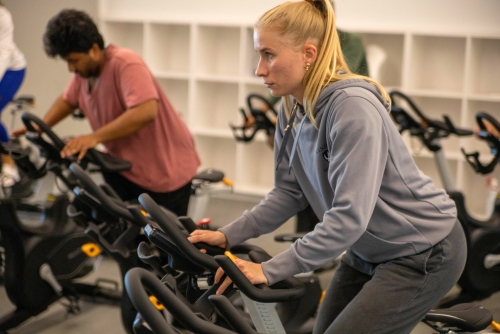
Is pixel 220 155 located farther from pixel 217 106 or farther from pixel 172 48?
pixel 172 48

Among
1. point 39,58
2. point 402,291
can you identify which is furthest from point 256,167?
point 402,291

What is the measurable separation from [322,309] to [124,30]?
5.60m

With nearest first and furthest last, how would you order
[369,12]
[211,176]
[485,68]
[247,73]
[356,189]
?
[356,189], [211,176], [485,68], [369,12], [247,73]

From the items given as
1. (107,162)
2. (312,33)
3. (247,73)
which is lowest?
(107,162)

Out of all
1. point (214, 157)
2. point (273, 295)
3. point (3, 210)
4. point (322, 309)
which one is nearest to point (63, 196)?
point (3, 210)

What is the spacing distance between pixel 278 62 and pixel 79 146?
1688 millimetres

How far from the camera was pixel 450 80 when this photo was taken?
5.85 m

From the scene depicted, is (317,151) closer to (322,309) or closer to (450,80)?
(322,309)

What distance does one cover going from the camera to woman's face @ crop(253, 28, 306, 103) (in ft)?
5.08

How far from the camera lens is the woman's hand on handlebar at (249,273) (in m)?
1.47

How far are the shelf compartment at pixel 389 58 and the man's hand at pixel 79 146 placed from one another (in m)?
3.63

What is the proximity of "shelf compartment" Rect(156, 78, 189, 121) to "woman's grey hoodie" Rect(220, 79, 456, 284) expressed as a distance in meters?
5.08


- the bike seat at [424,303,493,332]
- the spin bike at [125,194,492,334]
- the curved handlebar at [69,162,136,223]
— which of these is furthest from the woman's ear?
the curved handlebar at [69,162,136,223]

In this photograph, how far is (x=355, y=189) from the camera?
1.43 meters
